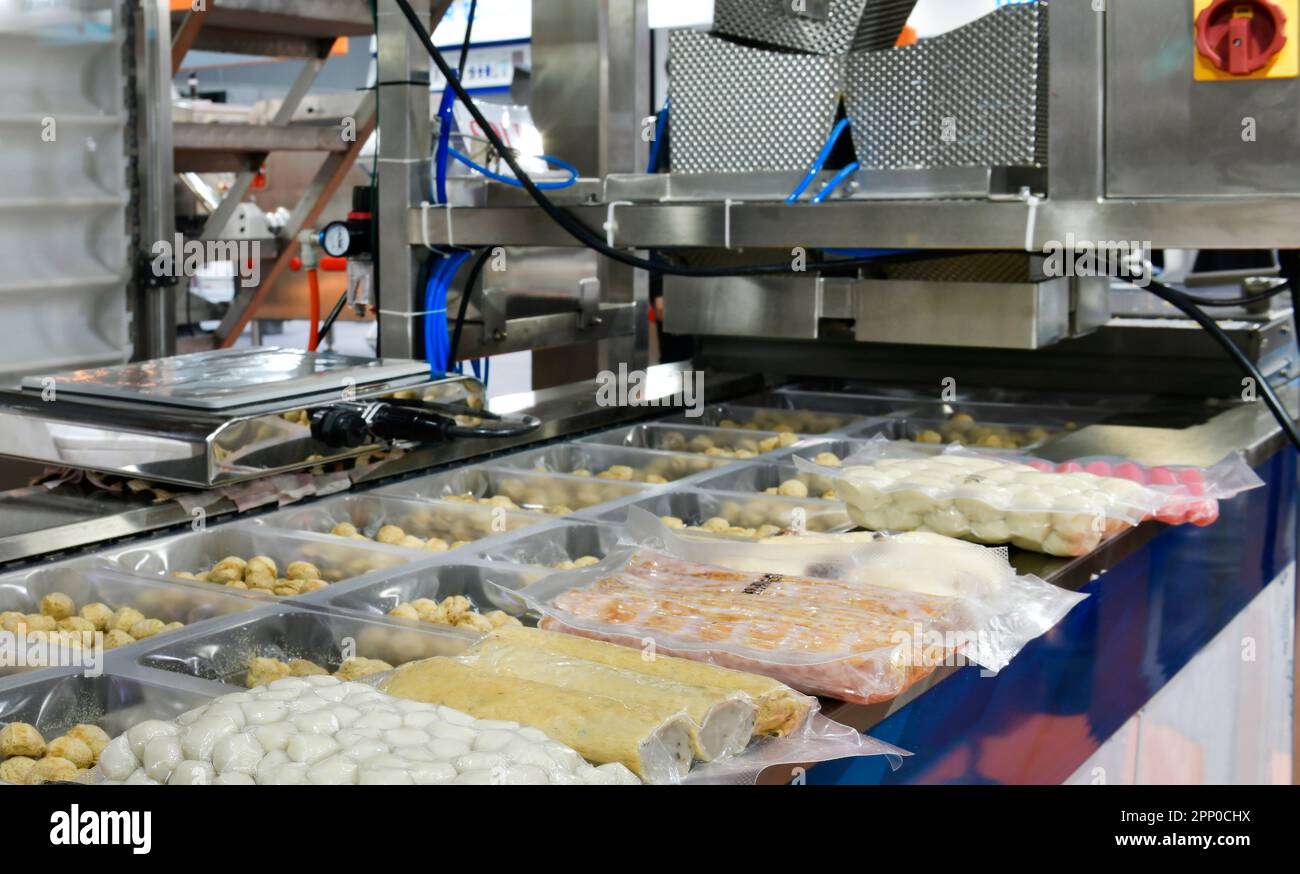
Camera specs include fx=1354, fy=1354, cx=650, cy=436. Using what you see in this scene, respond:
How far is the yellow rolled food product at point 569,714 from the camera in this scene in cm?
96

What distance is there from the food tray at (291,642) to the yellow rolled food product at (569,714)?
16 centimetres

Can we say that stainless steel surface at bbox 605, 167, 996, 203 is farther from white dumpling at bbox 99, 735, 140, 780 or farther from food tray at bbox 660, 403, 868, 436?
white dumpling at bbox 99, 735, 140, 780

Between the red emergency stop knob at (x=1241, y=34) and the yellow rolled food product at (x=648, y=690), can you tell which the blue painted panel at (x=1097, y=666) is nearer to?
the yellow rolled food product at (x=648, y=690)

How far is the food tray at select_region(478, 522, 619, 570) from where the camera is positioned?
1.64 m

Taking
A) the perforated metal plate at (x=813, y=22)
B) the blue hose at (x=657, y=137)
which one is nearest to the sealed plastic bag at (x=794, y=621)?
the perforated metal plate at (x=813, y=22)

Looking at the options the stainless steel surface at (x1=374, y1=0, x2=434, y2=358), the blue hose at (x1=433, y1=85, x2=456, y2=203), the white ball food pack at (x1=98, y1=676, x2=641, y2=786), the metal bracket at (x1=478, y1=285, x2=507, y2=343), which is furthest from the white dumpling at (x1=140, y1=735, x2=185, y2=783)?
the metal bracket at (x1=478, y1=285, x2=507, y2=343)

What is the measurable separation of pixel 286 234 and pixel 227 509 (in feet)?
10.9

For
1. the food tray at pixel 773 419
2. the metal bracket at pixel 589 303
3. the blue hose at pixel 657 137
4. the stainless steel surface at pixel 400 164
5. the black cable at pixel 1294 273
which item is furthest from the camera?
the metal bracket at pixel 589 303

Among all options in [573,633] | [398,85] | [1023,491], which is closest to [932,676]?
[573,633]

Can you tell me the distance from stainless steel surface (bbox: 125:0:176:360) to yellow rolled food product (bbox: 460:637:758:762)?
3496 millimetres

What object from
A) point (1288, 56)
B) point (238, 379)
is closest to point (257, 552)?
point (238, 379)

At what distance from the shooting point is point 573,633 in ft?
4.12

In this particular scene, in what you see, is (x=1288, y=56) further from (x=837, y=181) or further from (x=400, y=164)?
(x=400, y=164)

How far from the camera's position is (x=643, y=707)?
100cm
